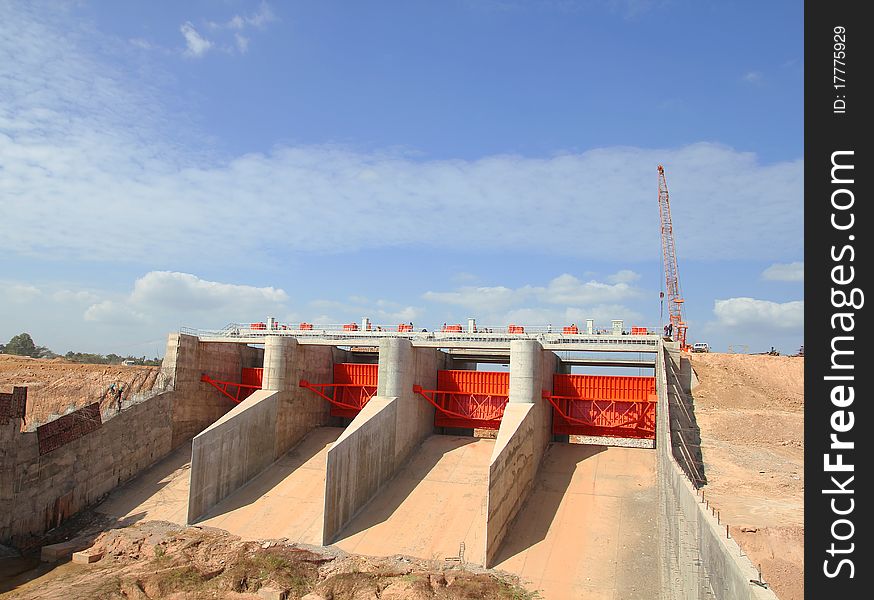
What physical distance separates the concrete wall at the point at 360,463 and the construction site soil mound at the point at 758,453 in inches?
538

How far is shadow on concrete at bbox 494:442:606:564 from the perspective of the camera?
2220cm

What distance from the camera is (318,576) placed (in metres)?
21.1

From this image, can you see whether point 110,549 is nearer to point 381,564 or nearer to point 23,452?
point 23,452

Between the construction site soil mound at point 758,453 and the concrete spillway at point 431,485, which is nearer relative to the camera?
the construction site soil mound at point 758,453

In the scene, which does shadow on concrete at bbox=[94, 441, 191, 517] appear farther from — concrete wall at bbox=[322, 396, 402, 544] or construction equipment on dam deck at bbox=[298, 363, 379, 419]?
concrete wall at bbox=[322, 396, 402, 544]

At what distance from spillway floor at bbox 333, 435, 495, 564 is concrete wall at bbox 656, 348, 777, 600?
7.40 metres

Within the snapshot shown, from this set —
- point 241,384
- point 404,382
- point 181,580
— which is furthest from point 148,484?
point 404,382

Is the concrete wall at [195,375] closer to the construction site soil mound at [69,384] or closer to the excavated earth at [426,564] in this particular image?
the construction site soil mound at [69,384]

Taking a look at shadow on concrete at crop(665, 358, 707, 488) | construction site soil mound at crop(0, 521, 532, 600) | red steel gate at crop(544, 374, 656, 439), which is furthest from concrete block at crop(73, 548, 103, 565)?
shadow on concrete at crop(665, 358, 707, 488)

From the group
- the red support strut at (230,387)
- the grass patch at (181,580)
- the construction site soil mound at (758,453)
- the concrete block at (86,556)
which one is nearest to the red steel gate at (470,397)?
the construction site soil mound at (758,453)

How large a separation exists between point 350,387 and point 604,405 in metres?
14.7

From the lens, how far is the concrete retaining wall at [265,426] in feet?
86.8

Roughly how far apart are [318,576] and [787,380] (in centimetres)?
2226

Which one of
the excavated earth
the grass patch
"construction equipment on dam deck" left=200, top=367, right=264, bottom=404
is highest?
"construction equipment on dam deck" left=200, top=367, right=264, bottom=404
